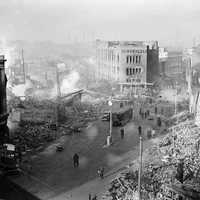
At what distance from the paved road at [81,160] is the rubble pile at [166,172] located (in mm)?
2604

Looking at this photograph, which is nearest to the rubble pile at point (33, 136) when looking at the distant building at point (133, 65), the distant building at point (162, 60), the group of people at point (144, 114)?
the group of people at point (144, 114)

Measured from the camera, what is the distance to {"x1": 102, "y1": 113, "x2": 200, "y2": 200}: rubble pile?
60.8 ft

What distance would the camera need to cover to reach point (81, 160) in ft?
89.2

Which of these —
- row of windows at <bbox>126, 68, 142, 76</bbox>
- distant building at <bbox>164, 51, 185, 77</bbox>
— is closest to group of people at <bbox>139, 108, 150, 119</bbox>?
row of windows at <bbox>126, 68, 142, 76</bbox>

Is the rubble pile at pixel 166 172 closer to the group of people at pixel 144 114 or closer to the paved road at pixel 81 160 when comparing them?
the paved road at pixel 81 160

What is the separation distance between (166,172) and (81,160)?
27.1ft

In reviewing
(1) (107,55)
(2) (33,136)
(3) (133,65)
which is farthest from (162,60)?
(2) (33,136)

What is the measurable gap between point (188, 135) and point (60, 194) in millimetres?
9820

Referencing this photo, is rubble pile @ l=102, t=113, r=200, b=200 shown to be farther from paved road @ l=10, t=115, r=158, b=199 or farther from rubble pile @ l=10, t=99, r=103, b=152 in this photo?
rubble pile @ l=10, t=99, r=103, b=152

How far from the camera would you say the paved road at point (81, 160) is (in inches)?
889

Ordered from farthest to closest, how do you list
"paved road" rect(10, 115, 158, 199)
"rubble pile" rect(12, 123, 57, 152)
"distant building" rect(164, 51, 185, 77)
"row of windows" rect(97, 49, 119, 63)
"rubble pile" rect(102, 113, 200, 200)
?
1. "distant building" rect(164, 51, 185, 77)
2. "row of windows" rect(97, 49, 119, 63)
3. "rubble pile" rect(12, 123, 57, 152)
4. "paved road" rect(10, 115, 158, 199)
5. "rubble pile" rect(102, 113, 200, 200)

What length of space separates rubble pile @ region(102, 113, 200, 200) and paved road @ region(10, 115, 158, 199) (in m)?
2.60

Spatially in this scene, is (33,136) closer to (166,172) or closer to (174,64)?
(166,172)

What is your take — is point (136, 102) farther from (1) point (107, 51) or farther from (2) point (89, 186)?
(2) point (89, 186)
